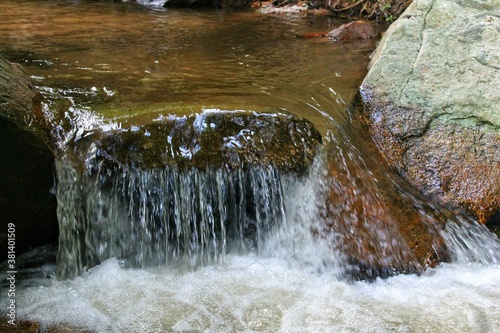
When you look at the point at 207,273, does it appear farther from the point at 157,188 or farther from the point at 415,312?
the point at 415,312

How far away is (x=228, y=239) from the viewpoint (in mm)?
3521

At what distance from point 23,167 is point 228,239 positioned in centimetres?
140

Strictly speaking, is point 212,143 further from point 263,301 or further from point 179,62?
point 179,62

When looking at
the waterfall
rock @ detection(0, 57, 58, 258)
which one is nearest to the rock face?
the waterfall

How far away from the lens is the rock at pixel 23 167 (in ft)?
9.75

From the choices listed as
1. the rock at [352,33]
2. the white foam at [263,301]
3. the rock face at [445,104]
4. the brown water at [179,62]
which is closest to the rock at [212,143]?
the brown water at [179,62]

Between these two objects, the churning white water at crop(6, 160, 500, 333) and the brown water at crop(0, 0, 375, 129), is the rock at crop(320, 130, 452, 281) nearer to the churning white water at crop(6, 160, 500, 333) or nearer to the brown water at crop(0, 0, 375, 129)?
the churning white water at crop(6, 160, 500, 333)

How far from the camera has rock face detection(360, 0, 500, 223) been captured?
12.5ft

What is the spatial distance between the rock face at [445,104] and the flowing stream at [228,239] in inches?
7.9

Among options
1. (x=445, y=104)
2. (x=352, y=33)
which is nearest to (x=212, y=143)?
(x=445, y=104)

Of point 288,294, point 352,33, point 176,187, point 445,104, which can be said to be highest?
point 352,33

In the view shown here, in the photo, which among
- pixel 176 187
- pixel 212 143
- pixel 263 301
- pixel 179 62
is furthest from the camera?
pixel 179 62

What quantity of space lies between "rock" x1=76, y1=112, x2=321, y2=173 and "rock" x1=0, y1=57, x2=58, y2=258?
263 mm

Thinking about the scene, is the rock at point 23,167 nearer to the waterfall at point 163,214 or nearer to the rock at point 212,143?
the waterfall at point 163,214
